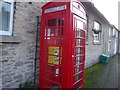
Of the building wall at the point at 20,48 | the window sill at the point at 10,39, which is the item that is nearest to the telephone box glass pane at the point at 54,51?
A: the building wall at the point at 20,48

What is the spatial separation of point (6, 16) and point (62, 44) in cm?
162

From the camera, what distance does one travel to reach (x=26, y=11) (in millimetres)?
5043

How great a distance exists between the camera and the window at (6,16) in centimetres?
441

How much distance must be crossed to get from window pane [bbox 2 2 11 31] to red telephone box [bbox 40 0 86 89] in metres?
0.99

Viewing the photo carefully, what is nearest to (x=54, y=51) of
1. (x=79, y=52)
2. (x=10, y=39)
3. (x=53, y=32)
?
(x=53, y=32)

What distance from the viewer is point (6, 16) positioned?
4.53 m

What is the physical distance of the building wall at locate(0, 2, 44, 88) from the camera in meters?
4.42

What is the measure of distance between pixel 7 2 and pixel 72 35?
188cm

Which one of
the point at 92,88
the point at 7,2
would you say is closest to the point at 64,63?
the point at 7,2

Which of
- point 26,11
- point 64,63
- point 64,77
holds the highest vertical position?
point 26,11

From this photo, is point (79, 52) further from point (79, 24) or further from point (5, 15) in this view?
point (5, 15)

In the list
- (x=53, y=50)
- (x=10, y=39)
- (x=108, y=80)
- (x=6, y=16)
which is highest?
(x=6, y=16)

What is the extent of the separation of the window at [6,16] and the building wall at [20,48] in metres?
0.13

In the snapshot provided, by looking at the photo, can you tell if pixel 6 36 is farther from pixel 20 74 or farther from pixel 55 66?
pixel 55 66
